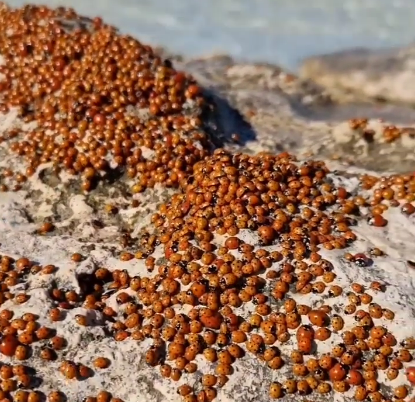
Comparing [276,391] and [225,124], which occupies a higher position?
[225,124]

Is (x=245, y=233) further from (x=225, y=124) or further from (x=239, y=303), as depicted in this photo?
(x=225, y=124)

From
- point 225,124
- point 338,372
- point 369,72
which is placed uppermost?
point 369,72

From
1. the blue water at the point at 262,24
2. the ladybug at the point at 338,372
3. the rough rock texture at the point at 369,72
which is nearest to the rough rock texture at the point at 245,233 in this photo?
the ladybug at the point at 338,372

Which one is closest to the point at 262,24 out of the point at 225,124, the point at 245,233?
the point at 225,124

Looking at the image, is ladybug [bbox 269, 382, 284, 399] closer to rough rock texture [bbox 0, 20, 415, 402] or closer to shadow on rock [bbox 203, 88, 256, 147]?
rough rock texture [bbox 0, 20, 415, 402]

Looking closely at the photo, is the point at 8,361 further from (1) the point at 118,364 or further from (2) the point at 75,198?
(2) the point at 75,198

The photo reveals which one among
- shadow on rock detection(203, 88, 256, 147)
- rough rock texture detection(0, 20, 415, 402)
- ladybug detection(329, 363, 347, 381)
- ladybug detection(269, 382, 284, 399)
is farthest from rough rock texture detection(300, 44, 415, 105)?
ladybug detection(269, 382, 284, 399)
